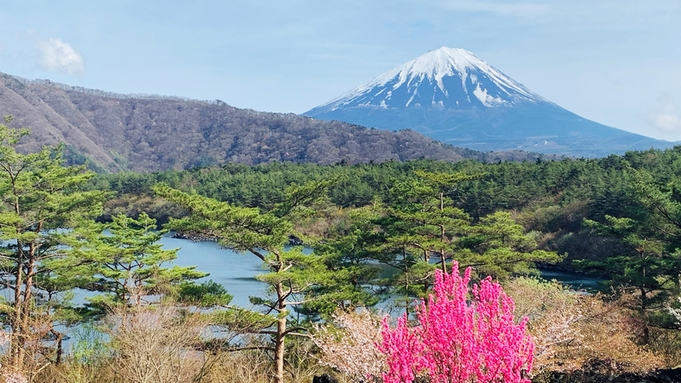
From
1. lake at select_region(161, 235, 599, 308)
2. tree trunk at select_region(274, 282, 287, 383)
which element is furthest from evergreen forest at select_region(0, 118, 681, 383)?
lake at select_region(161, 235, 599, 308)

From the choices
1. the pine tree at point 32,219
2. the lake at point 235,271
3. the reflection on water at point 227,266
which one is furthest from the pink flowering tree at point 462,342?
the lake at point 235,271

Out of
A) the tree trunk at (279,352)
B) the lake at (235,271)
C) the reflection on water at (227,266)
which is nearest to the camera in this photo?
the tree trunk at (279,352)

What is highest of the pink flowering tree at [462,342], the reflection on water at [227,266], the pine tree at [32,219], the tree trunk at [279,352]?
the pink flowering tree at [462,342]

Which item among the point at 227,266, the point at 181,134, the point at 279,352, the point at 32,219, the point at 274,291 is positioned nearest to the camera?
the point at 279,352

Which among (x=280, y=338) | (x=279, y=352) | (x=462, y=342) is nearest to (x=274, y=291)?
(x=280, y=338)

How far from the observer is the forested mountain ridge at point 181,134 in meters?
111

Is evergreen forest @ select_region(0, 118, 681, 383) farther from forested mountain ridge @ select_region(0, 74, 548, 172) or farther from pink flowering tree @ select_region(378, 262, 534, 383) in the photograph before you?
forested mountain ridge @ select_region(0, 74, 548, 172)

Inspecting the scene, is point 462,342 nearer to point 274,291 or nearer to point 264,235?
point 264,235

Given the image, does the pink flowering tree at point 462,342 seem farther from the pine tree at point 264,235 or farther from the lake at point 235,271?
the lake at point 235,271

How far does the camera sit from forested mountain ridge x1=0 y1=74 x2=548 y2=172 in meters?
111

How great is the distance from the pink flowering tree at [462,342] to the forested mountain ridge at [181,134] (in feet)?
318

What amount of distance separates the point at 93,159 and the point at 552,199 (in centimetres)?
9653

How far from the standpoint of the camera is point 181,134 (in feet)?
458

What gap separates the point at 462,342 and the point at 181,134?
141723 millimetres
